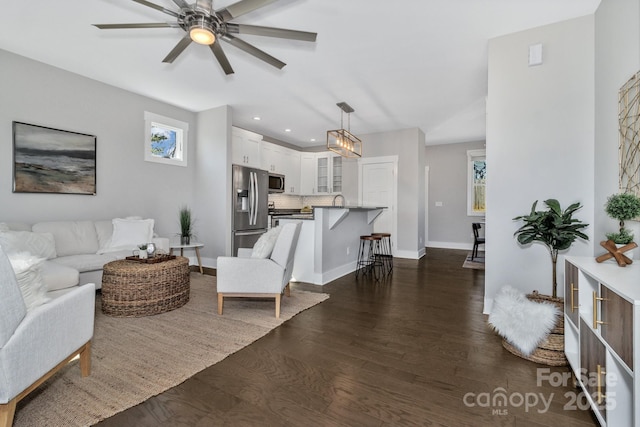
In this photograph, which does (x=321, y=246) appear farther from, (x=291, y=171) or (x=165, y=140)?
(x=291, y=171)

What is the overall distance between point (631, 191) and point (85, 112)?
18.9 feet

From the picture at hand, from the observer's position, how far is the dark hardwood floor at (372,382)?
153 centimetres

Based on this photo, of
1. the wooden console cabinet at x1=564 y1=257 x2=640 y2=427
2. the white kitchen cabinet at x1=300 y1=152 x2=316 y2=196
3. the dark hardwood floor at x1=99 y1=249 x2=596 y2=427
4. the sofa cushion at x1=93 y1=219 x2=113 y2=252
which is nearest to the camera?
the wooden console cabinet at x1=564 y1=257 x2=640 y2=427

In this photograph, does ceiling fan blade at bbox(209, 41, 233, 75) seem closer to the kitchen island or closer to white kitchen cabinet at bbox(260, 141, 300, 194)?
the kitchen island

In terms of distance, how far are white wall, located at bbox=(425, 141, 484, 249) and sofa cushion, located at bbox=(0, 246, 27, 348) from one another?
26.4 ft

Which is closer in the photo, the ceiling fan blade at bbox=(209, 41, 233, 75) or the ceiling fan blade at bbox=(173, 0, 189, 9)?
the ceiling fan blade at bbox=(173, 0, 189, 9)

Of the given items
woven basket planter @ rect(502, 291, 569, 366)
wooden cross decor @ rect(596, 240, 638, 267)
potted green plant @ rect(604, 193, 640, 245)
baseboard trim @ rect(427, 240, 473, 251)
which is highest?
potted green plant @ rect(604, 193, 640, 245)

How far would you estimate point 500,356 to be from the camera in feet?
7.14

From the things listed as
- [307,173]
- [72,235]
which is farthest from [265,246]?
[307,173]

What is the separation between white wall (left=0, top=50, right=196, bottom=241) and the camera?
3375 millimetres

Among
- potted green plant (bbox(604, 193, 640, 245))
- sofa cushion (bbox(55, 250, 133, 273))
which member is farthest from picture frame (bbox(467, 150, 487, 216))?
sofa cushion (bbox(55, 250, 133, 273))

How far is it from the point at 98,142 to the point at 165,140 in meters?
1.10

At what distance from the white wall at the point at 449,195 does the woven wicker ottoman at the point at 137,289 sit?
6.87m

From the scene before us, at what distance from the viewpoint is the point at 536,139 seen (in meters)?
2.76
